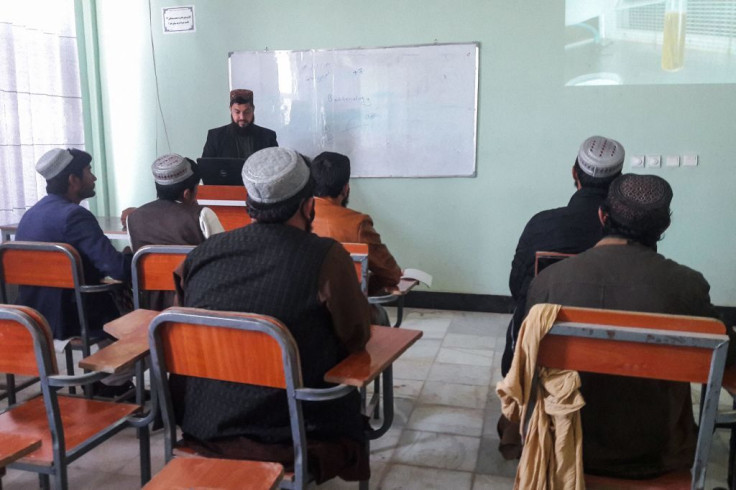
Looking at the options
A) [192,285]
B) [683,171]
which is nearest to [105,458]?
[192,285]

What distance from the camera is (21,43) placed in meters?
4.39

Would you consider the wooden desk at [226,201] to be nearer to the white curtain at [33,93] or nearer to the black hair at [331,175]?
the black hair at [331,175]

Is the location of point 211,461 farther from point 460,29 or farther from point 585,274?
point 460,29

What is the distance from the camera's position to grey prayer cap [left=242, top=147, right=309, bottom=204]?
165cm

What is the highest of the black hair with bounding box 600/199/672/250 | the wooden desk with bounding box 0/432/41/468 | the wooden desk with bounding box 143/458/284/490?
the black hair with bounding box 600/199/672/250

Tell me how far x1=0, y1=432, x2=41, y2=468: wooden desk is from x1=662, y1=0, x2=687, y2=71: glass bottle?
405 cm

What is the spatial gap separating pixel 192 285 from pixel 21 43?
145 inches

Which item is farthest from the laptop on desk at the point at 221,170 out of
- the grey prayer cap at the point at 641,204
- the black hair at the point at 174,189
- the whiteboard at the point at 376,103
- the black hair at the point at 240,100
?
the grey prayer cap at the point at 641,204

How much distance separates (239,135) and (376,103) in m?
1.00

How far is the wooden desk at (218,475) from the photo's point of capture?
1.33 m

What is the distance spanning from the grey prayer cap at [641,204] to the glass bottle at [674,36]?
276 centimetres

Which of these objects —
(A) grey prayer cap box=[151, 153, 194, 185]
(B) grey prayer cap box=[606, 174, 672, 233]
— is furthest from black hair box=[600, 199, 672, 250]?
(A) grey prayer cap box=[151, 153, 194, 185]

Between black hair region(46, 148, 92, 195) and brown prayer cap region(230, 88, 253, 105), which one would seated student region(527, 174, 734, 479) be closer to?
black hair region(46, 148, 92, 195)

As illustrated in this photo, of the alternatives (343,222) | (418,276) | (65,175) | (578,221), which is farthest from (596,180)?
(65,175)
